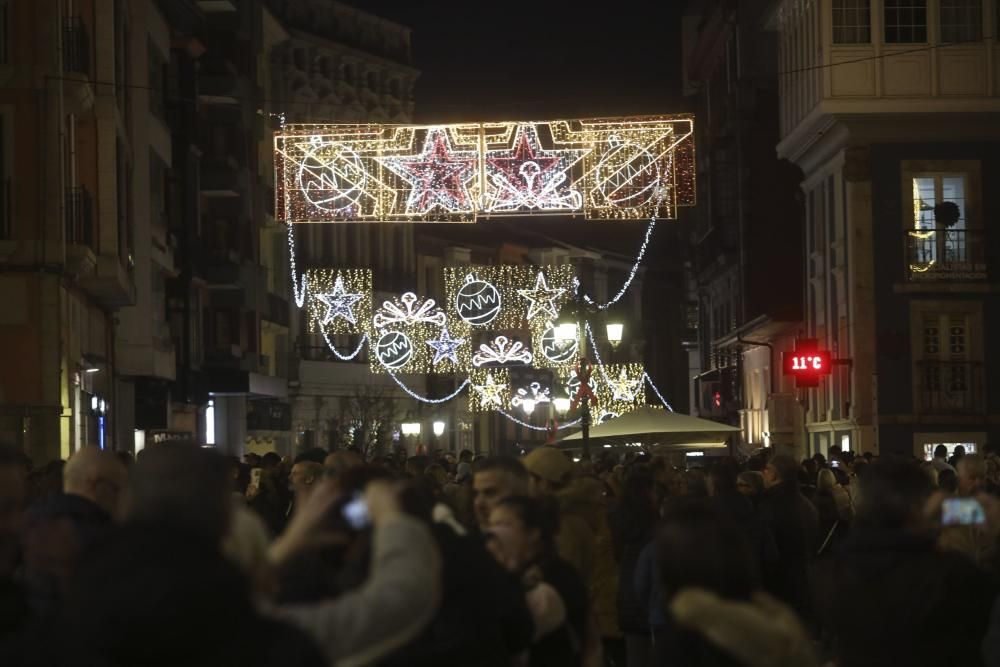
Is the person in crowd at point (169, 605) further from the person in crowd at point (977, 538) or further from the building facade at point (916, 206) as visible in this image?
the building facade at point (916, 206)

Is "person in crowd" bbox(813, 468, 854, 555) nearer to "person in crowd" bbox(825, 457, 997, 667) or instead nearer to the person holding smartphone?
"person in crowd" bbox(825, 457, 997, 667)

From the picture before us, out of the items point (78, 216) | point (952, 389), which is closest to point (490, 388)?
point (952, 389)

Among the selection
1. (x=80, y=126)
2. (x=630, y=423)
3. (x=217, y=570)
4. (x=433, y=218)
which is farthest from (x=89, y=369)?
(x=217, y=570)

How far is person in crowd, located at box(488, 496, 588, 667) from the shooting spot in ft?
26.2

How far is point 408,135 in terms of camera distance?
35406 mm

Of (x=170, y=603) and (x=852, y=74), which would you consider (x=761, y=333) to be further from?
(x=170, y=603)

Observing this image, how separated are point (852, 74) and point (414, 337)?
2349 centimetres

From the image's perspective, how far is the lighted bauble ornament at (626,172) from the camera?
1351 inches

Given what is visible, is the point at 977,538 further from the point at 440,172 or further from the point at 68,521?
the point at 440,172

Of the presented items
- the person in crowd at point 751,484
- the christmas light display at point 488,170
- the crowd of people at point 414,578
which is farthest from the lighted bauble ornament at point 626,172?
the crowd of people at point 414,578

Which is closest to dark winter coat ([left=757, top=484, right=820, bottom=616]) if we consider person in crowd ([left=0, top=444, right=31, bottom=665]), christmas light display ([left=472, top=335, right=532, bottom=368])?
person in crowd ([left=0, top=444, right=31, bottom=665])

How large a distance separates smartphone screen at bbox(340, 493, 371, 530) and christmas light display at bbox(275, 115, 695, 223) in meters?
28.0

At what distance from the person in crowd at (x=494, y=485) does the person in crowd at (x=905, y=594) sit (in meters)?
1.71

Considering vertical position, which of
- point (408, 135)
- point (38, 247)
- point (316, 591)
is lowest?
point (316, 591)
